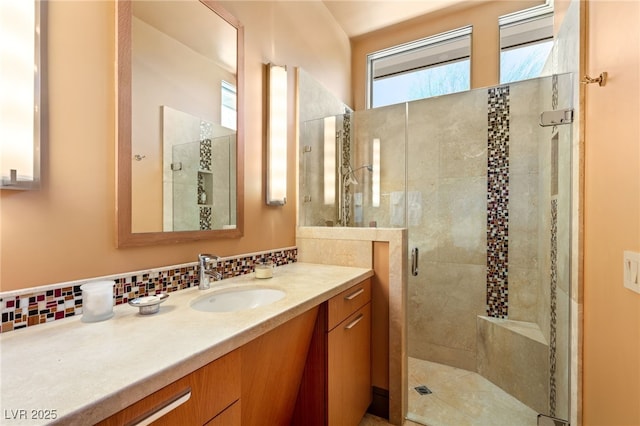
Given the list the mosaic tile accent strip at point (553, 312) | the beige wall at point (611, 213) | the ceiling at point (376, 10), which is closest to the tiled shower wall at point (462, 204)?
the mosaic tile accent strip at point (553, 312)

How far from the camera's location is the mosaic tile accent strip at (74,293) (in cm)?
87

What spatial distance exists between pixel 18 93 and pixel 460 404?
263cm

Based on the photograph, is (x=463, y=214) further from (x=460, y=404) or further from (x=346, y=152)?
(x=460, y=404)

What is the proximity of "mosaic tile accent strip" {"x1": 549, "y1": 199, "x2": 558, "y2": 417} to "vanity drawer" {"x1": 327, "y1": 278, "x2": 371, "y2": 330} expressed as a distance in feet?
3.55

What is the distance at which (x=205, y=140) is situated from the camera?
1487mm

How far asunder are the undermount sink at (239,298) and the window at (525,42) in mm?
2804

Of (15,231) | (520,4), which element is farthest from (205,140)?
(520,4)

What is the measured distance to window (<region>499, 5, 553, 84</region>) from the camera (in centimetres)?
258

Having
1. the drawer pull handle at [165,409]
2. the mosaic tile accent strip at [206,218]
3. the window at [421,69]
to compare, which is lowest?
the drawer pull handle at [165,409]

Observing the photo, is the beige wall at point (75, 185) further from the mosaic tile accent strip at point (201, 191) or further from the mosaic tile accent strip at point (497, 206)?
the mosaic tile accent strip at point (497, 206)

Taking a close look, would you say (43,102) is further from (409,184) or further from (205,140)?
(409,184)

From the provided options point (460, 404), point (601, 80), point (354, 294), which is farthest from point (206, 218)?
point (460, 404)

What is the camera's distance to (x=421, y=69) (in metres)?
3.09

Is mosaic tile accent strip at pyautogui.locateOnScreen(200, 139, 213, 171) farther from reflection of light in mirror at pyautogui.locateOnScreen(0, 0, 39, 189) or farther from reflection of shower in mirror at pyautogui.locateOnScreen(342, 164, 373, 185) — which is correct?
reflection of shower in mirror at pyautogui.locateOnScreen(342, 164, 373, 185)
